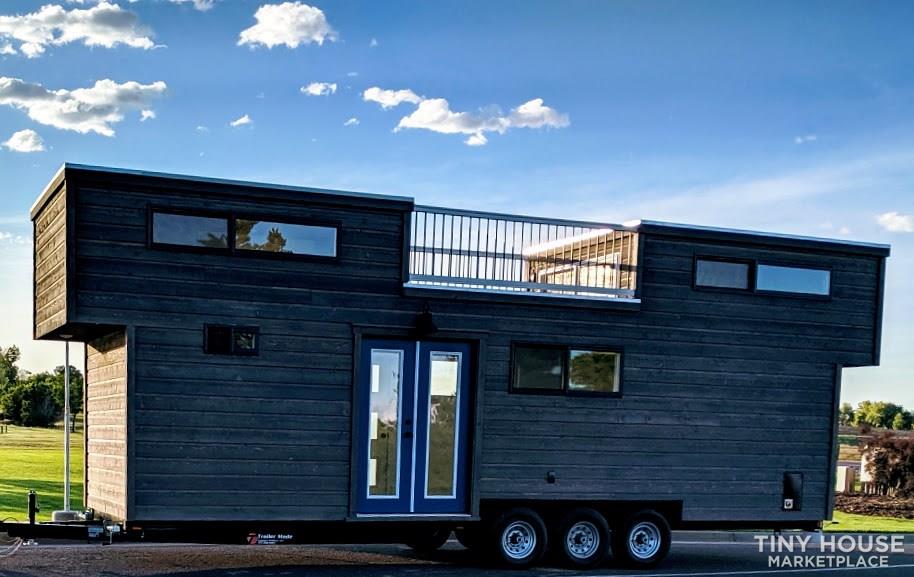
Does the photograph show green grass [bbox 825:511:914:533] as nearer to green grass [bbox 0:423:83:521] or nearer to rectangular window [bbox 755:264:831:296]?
rectangular window [bbox 755:264:831:296]

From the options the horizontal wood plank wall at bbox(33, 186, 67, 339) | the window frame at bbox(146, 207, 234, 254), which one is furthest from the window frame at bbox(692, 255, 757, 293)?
the horizontal wood plank wall at bbox(33, 186, 67, 339)

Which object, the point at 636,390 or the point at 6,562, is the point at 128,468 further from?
the point at 636,390

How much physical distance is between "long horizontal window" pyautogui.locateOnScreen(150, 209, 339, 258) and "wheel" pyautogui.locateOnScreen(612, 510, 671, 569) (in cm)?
496

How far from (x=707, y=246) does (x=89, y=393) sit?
798cm

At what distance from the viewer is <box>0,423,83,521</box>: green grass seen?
17.1m

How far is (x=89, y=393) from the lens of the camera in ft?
41.8

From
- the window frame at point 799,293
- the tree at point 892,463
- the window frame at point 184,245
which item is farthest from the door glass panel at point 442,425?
the tree at point 892,463

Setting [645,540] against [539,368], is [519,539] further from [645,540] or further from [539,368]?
[539,368]

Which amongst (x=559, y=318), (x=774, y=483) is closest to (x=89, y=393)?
(x=559, y=318)

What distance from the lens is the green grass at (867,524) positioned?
17.7 meters

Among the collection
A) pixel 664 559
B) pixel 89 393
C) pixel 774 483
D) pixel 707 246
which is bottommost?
pixel 664 559

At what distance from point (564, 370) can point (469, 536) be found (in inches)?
90.2

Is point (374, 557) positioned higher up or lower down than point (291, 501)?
lower down

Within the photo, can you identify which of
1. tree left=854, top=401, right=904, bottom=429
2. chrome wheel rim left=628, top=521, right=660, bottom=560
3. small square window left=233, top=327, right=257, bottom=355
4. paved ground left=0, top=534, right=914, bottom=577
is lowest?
tree left=854, top=401, right=904, bottom=429
